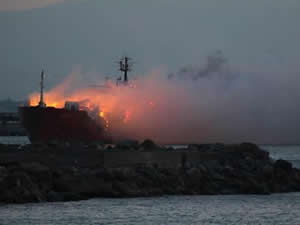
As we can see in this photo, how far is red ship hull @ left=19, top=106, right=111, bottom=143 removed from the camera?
336ft

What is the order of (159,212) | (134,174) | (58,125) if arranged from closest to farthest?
(159,212) → (134,174) → (58,125)

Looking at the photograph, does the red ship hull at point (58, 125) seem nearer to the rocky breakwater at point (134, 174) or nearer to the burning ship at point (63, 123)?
the burning ship at point (63, 123)

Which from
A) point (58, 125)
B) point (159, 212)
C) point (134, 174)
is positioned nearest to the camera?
point (159, 212)

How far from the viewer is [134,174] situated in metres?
56.4

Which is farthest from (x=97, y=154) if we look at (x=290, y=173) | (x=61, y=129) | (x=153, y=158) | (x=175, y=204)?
(x=61, y=129)

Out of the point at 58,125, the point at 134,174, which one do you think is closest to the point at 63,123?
the point at 58,125

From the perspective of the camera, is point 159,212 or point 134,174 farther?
point 134,174

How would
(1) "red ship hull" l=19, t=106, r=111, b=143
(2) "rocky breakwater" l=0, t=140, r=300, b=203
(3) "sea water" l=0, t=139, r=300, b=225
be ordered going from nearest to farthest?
(3) "sea water" l=0, t=139, r=300, b=225 < (2) "rocky breakwater" l=0, t=140, r=300, b=203 < (1) "red ship hull" l=19, t=106, r=111, b=143

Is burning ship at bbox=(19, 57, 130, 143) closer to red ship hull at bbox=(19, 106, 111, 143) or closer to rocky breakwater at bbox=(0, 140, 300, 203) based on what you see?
red ship hull at bbox=(19, 106, 111, 143)

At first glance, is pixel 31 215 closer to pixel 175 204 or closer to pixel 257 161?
pixel 175 204

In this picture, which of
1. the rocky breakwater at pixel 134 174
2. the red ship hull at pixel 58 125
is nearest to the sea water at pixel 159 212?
the rocky breakwater at pixel 134 174

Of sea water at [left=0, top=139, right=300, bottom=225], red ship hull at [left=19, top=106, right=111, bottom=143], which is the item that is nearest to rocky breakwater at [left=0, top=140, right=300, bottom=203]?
sea water at [left=0, top=139, right=300, bottom=225]

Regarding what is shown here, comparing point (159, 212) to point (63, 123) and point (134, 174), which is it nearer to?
point (134, 174)

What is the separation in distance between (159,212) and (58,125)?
54.6m
